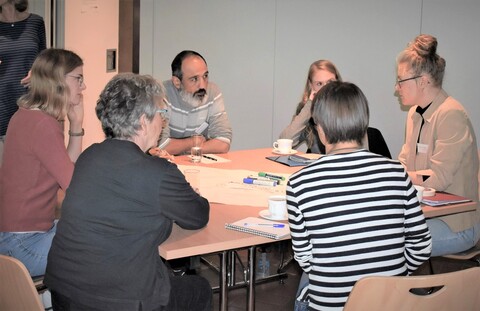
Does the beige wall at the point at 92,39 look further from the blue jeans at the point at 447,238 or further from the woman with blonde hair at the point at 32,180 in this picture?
the blue jeans at the point at 447,238

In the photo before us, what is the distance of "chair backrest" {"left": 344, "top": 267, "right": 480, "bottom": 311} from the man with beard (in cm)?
226

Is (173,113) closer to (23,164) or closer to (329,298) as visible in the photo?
(23,164)

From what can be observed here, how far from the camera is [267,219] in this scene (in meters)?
2.63

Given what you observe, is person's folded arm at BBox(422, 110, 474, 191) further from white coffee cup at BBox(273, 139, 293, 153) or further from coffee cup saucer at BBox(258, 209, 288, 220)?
white coffee cup at BBox(273, 139, 293, 153)

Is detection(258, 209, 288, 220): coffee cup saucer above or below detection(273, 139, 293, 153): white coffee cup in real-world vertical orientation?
below

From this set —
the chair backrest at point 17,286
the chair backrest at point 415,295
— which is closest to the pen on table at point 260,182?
the chair backrest at point 415,295

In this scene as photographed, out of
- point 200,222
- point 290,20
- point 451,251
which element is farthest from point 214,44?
point 200,222

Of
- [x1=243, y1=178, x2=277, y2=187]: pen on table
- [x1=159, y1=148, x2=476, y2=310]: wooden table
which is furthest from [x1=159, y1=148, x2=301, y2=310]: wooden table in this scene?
[x1=243, y1=178, x2=277, y2=187]: pen on table

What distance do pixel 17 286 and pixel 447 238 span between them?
204cm

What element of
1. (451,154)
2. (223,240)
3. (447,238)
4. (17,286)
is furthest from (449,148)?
(17,286)

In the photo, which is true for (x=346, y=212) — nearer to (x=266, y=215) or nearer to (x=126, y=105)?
(x=266, y=215)

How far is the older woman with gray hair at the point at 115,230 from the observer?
2076 millimetres

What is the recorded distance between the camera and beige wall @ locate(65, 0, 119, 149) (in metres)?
5.46

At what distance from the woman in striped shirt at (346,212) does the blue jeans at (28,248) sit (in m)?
1.11
